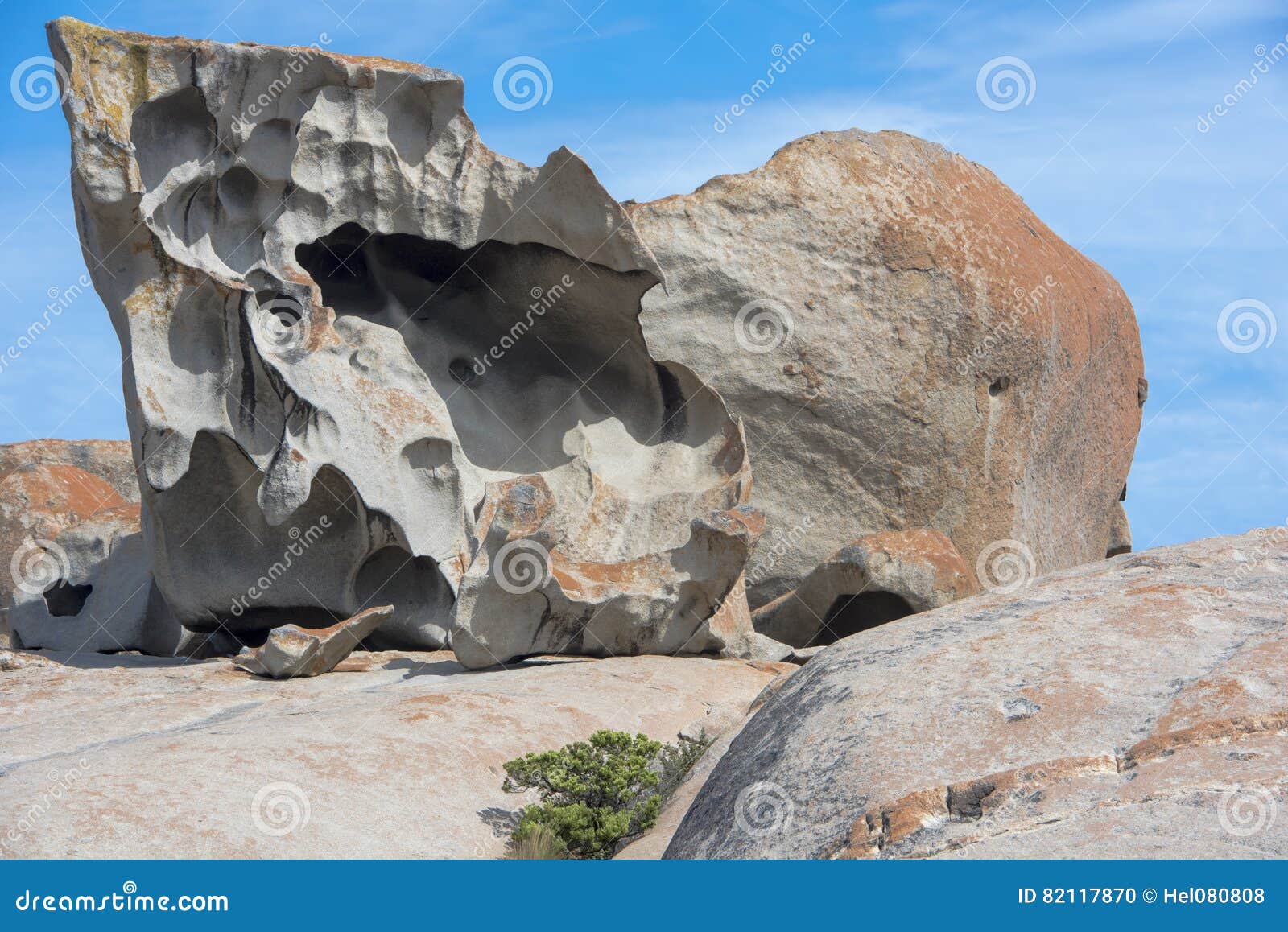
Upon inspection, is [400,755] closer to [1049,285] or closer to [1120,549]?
[1049,285]

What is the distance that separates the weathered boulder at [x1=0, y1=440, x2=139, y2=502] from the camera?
17.2 metres

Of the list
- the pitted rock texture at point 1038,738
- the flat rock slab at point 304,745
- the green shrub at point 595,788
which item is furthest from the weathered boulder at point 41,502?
the pitted rock texture at point 1038,738

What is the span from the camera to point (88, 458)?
17219 mm

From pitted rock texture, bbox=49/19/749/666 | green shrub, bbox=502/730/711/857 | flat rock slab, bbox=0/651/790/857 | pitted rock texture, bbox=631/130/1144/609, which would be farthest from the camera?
pitted rock texture, bbox=631/130/1144/609

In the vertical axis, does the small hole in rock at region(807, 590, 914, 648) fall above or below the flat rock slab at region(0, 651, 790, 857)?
above

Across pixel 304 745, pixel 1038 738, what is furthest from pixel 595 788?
pixel 1038 738

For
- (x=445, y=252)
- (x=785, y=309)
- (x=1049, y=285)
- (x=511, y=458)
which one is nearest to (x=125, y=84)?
(x=445, y=252)

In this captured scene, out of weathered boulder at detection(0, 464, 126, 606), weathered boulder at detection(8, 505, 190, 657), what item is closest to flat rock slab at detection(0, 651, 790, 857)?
weathered boulder at detection(8, 505, 190, 657)

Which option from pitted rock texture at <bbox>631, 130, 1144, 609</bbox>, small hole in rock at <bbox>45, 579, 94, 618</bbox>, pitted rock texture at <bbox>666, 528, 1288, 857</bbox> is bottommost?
small hole in rock at <bbox>45, 579, 94, 618</bbox>

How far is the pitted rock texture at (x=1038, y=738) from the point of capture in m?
3.42

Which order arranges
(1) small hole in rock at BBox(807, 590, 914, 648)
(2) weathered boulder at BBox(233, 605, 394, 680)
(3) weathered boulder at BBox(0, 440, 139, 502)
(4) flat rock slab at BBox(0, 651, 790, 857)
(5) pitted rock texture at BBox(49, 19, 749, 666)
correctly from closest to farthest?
1. (4) flat rock slab at BBox(0, 651, 790, 857)
2. (2) weathered boulder at BBox(233, 605, 394, 680)
3. (5) pitted rock texture at BBox(49, 19, 749, 666)
4. (1) small hole in rock at BBox(807, 590, 914, 648)
5. (3) weathered boulder at BBox(0, 440, 139, 502)

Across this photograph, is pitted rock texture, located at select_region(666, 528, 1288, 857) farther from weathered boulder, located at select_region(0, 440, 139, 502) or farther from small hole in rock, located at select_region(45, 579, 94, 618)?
weathered boulder, located at select_region(0, 440, 139, 502)

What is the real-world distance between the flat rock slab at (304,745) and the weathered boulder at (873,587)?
156 centimetres

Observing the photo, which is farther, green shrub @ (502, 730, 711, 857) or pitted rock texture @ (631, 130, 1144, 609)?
pitted rock texture @ (631, 130, 1144, 609)
